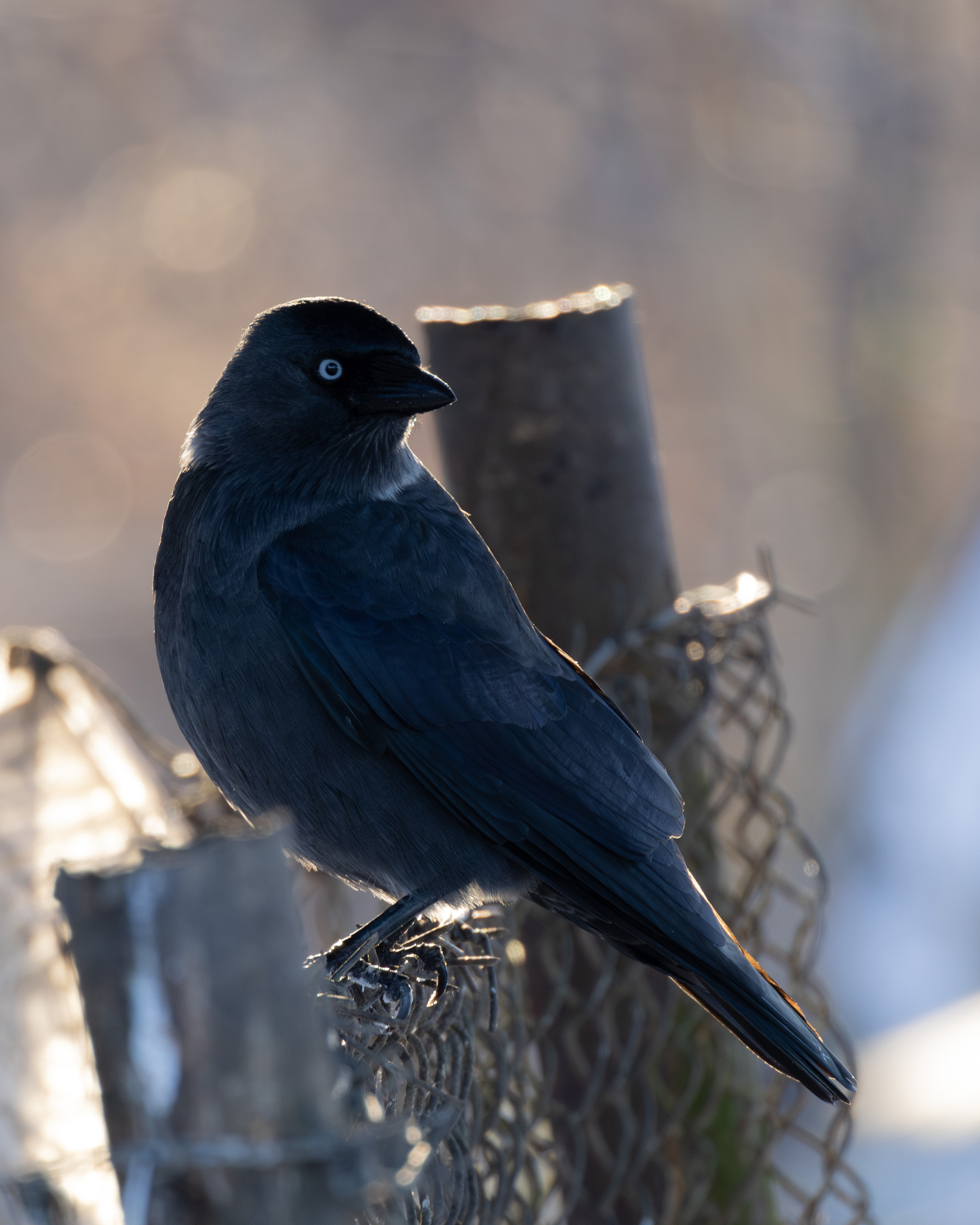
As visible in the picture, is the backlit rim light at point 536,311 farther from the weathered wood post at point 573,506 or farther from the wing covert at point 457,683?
the wing covert at point 457,683

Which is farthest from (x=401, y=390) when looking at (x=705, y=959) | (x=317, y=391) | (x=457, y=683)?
(x=705, y=959)

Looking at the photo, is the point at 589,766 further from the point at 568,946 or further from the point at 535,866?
the point at 568,946

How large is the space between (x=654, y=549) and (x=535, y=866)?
779 mm

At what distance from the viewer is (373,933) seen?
2209 mm

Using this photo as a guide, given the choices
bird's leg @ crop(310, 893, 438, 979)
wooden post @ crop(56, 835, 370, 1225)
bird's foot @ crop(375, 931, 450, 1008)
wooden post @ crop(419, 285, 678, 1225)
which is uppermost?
wooden post @ crop(419, 285, 678, 1225)

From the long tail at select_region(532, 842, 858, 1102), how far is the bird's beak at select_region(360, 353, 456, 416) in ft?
3.11

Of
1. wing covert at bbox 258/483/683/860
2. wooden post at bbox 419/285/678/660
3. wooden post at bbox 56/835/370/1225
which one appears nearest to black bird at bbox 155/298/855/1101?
wing covert at bbox 258/483/683/860

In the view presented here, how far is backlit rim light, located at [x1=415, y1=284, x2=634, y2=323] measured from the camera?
2639 millimetres

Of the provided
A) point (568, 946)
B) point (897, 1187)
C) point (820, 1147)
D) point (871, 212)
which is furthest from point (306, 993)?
point (871, 212)

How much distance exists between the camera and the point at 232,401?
261 centimetres

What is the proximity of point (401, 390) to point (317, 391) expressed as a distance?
0.20 meters

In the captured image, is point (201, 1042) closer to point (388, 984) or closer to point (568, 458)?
point (388, 984)

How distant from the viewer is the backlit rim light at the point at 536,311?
8.66ft

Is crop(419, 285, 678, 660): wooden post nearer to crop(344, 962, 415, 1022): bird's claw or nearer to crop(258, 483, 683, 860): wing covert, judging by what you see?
crop(258, 483, 683, 860): wing covert
